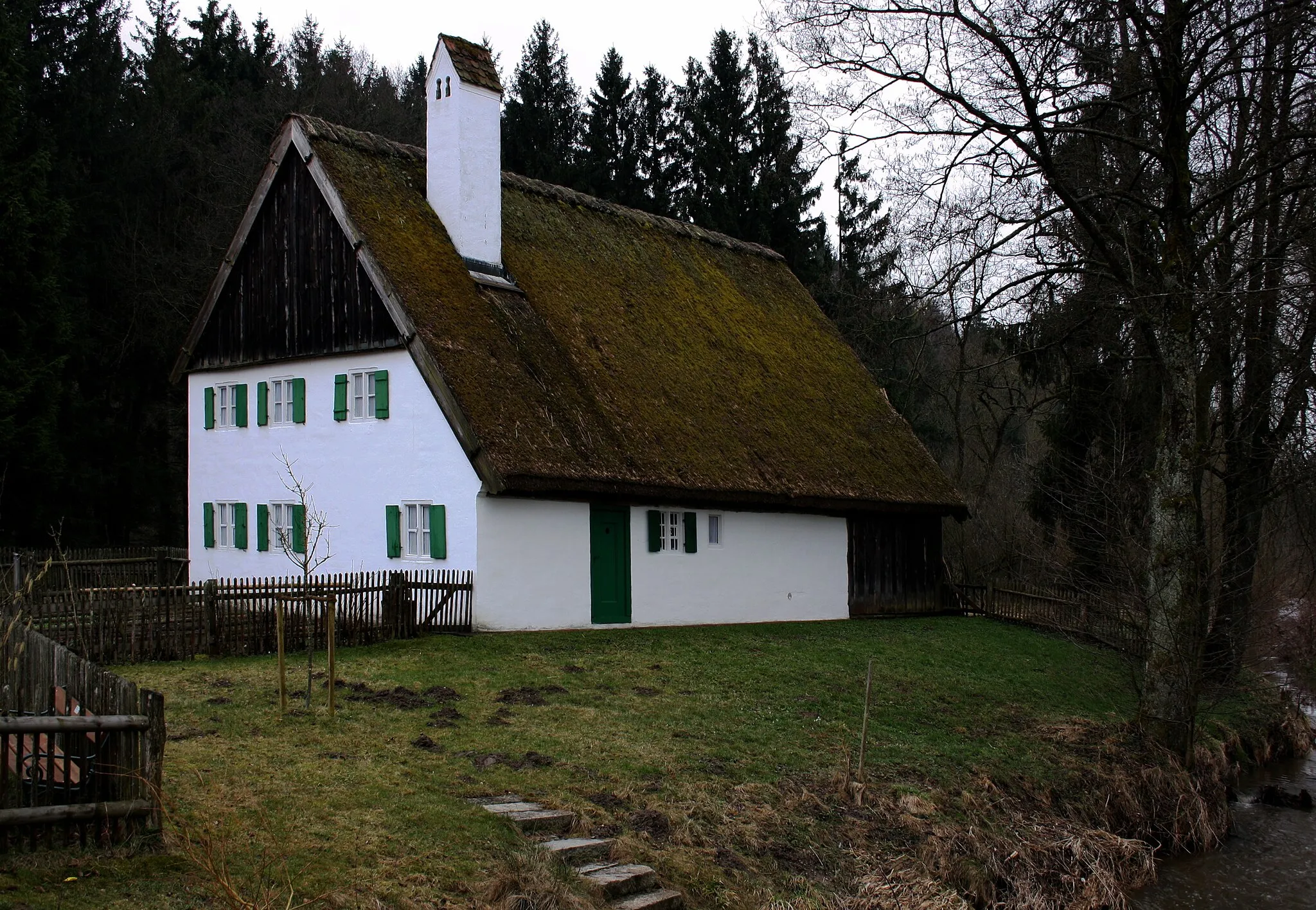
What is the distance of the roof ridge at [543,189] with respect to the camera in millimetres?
22281

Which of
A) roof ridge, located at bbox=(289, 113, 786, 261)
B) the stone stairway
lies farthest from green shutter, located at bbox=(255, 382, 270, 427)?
the stone stairway

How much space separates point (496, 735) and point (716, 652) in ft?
21.8

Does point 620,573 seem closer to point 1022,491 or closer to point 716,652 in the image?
point 716,652

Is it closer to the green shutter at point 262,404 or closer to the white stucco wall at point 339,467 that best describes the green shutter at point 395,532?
the white stucco wall at point 339,467

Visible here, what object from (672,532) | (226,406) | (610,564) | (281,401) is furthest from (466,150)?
(610,564)

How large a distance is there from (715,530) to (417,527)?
561 cm

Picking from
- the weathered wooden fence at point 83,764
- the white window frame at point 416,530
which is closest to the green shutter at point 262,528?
the white window frame at point 416,530

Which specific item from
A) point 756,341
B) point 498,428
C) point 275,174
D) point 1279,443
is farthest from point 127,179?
point 1279,443

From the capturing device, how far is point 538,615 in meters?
19.2

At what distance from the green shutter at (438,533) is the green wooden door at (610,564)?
97.0 inches

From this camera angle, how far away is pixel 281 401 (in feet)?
74.1

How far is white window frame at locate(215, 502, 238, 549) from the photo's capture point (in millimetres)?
23594

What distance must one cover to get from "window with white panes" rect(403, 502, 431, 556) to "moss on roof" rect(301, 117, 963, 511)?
84.9 inches

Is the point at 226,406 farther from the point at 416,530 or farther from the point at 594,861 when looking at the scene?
the point at 594,861
